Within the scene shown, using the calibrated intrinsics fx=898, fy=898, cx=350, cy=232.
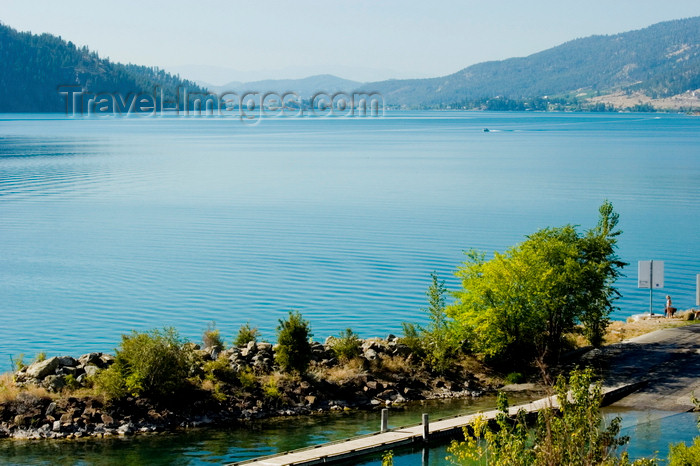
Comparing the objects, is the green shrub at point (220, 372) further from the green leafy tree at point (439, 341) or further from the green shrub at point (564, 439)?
the green shrub at point (564, 439)

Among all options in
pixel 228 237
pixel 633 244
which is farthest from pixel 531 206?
pixel 228 237

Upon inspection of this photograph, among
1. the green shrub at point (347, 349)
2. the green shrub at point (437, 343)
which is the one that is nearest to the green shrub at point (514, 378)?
the green shrub at point (437, 343)

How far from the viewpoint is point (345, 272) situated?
200ft

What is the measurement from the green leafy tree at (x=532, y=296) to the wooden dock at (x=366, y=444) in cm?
671

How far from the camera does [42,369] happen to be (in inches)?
1319

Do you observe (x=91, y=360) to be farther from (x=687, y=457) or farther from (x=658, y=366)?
(x=658, y=366)

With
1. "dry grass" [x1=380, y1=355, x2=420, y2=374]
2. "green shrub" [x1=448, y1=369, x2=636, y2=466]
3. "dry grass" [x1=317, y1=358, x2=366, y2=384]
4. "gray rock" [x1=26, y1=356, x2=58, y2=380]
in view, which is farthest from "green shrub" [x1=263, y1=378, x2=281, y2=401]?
"green shrub" [x1=448, y1=369, x2=636, y2=466]

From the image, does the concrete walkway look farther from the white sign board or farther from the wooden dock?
the white sign board

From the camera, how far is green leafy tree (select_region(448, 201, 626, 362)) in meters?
38.1

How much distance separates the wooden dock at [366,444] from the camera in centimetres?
2691

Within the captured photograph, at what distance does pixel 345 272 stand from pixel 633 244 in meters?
25.1

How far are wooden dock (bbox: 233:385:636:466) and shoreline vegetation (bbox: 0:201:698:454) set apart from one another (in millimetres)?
3947

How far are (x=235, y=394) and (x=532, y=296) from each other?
43.9 feet

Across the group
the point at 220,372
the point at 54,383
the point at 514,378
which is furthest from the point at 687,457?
the point at 54,383
